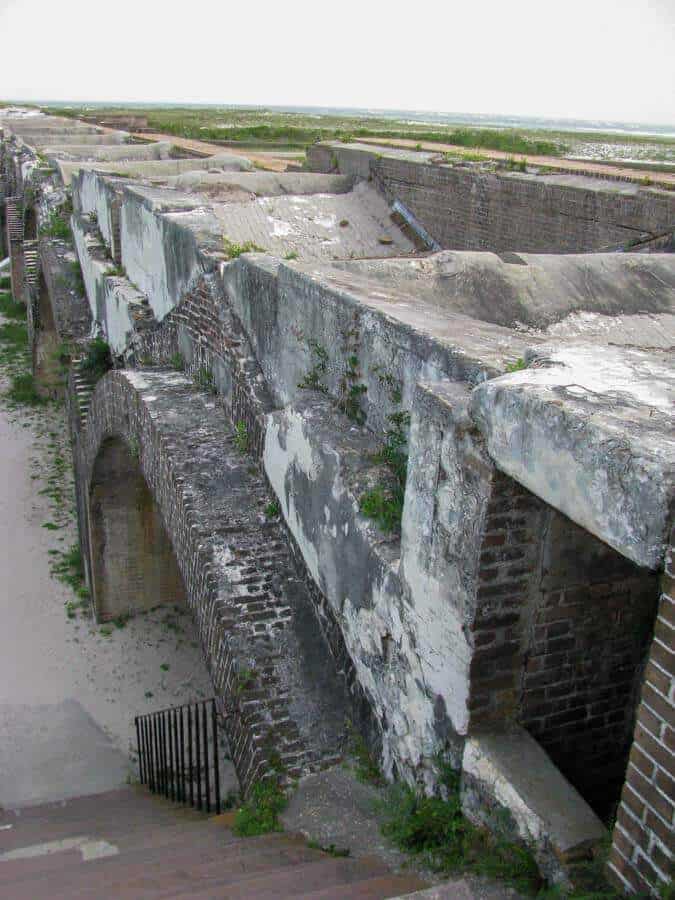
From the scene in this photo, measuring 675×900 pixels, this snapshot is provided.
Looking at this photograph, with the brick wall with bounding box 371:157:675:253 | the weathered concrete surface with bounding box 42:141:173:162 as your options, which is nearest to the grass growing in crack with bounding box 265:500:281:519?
the brick wall with bounding box 371:157:675:253

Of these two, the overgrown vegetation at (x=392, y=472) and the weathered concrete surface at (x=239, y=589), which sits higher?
the overgrown vegetation at (x=392, y=472)

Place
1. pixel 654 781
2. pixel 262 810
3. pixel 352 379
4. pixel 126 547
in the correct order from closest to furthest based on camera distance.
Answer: pixel 654 781 → pixel 262 810 → pixel 352 379 → pixel 126 547

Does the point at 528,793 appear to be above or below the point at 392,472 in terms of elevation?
below

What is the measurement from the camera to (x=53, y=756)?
726 centimetres

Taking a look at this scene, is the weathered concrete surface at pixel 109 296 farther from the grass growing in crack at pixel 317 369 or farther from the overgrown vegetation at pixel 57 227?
the grass growing in crack at pixel 317 369

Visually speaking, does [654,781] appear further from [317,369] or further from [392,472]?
[317,369]

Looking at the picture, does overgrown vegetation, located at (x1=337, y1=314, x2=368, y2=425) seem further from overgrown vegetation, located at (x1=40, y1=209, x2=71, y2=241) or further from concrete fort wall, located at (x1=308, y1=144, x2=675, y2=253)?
overgrown vegetation, located at (x1=40, y1=209, x2=71, y2=241)

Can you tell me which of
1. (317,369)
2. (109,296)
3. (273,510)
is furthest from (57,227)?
(317,369)

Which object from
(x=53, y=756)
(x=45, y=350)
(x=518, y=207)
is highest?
(x=518, y=207)

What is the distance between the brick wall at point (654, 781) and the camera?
216cm

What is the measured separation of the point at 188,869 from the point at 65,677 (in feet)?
17.7

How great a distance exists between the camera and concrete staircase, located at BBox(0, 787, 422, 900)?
2.92m

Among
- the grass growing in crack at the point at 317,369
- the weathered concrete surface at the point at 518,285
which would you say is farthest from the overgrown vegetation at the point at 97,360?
the grass growing in crack at the point at 317,369

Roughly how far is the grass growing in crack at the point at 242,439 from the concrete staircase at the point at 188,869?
240 cm
